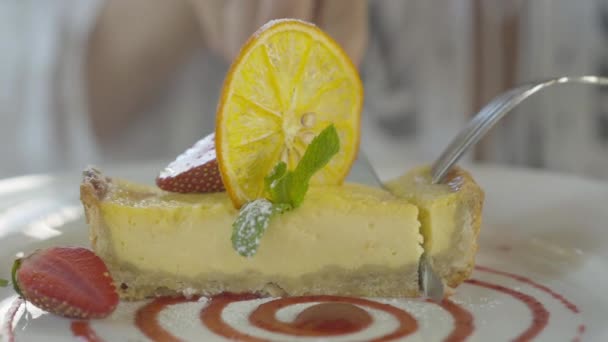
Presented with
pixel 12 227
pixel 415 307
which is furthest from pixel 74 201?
pixel 415 307

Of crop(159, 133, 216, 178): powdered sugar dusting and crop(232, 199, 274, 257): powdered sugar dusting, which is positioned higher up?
crop(159, 133, 216, 178): powdered sugar dusting

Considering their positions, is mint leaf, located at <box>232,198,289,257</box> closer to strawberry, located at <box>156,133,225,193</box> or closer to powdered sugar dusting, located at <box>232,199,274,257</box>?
powdered sugar dusting, located at <box>232,199,274,257</box>

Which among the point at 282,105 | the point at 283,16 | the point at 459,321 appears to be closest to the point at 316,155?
the point at 282,105

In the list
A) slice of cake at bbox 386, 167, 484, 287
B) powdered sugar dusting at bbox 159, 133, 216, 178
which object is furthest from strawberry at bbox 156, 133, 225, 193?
slice of cake at bbox 386, 167, 484, 287

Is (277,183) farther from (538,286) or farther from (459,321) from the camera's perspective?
(538,286)

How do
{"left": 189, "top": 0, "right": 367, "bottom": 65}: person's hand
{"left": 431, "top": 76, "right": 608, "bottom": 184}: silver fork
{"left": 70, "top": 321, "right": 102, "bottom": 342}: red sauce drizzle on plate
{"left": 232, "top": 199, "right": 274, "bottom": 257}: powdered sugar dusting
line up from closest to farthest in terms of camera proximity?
{"left": 70, "top": 321, "right": 102, "bottom": 342}: red sauce drizzle on plate < {"left": 232, "top": 199, "right": 274, "bottom": 257}: powdered sugar dusting < {"left": 431, "top": 76, "right": 608, "bottom": 184}: silver fork < {"left": 189, "top": 0, "right": 367, "bottom": 65}: person's hand
